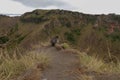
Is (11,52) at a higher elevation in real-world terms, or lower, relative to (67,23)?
higher

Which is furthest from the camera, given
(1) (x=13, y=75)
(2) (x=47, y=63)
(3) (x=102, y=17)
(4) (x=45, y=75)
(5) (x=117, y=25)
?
(3) (x=102, y=17)

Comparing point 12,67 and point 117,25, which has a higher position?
point 12,67

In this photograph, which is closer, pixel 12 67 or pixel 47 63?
pixel 12 67

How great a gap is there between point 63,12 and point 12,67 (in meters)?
147

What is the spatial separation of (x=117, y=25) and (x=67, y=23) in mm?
20352

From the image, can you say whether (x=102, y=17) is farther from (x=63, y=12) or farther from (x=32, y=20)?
(x=32, y=20)

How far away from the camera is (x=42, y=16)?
153000mm

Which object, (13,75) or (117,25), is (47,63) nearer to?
(13,75)

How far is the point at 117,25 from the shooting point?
134125 mm

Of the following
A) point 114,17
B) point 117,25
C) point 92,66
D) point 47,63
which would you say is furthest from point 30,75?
point 114,17

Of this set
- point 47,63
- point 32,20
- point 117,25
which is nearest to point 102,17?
point 117,25

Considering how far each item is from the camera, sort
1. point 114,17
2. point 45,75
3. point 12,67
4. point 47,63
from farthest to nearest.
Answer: point 114,17
point 47,63
point 45,75
point 12,67

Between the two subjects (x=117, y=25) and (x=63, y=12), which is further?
(x=63, y=12)

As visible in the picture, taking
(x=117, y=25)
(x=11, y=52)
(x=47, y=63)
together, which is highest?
(x=11, y=52)
